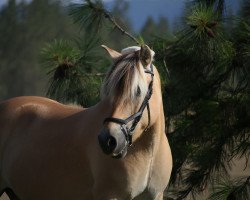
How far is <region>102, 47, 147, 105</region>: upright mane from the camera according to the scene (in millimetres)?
2697

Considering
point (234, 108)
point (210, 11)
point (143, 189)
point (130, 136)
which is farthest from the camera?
point (234, 108)

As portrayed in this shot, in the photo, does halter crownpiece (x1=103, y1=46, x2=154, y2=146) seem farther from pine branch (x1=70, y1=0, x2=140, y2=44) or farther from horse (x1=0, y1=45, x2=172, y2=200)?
pine branch (x1=70, y1=0, x2=140, y2=44)

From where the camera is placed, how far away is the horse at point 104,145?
2717 mm

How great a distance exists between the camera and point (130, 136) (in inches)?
108

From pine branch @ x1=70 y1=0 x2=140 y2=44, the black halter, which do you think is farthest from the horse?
pine branch @ x1=70 y1=0 x2=140 y2=44

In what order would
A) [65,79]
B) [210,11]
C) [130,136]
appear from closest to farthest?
[130,136] → [210,11] → [65,79]

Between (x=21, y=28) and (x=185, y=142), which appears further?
(x=21, y=28)

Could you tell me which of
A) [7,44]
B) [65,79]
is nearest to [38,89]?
[7,44]

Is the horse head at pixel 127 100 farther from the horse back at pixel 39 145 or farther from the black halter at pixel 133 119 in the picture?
the horse back at pixel 39 145

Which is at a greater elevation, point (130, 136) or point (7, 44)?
point (130, 136)

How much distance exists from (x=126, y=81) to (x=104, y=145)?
0.34 meters

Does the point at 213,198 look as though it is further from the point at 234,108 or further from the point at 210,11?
the point at 210,11

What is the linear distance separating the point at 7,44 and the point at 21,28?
119 centimetres

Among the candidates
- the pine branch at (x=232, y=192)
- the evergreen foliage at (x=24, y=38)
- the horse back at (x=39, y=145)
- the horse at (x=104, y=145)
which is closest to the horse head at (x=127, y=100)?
the horse at (x=104, y=145)
